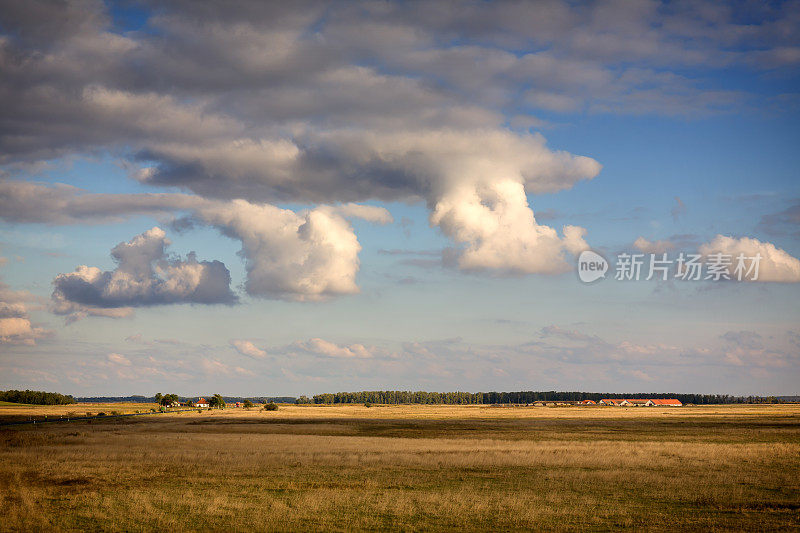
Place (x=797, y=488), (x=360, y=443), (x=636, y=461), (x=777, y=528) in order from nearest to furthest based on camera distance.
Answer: (x=777, y=528)
(x=797, y=488)
(x=636, y=461)
(x=360, y=443)

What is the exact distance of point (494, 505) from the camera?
2588cm

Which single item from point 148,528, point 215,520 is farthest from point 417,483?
point 148,528

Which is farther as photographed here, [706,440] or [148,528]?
[706,440]

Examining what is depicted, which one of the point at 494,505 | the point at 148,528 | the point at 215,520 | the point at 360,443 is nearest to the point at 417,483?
the point at 494,505

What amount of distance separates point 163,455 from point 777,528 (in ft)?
118

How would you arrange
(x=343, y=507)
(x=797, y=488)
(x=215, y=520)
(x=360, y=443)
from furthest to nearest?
(x=360, y=443), (x=797, y=488), (x=343, y=507), (x=215, y=520)

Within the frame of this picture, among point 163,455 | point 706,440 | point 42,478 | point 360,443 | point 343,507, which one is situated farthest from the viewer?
point 706,440

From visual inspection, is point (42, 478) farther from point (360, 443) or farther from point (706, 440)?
point (706, 440)

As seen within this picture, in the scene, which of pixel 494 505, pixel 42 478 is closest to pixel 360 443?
pixel 42 478

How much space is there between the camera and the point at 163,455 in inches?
1735

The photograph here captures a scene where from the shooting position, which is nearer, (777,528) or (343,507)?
(777,528)

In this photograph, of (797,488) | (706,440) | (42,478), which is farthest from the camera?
(706,440)

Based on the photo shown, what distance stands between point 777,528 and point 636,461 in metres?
20.2

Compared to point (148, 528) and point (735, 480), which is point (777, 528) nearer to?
point (735, 480)
